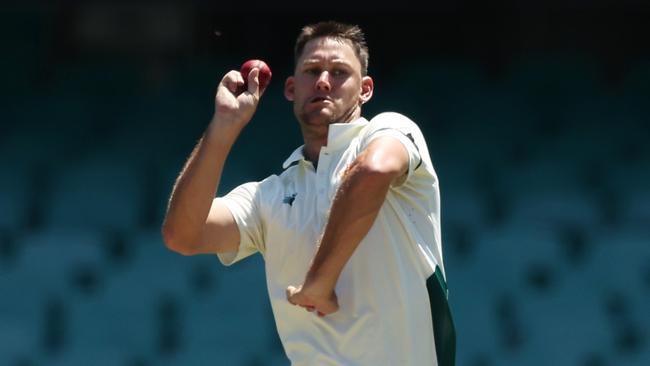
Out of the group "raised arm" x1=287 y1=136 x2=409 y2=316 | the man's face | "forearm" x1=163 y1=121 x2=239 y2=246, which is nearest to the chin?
the man's face

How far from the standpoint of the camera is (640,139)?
10570mm

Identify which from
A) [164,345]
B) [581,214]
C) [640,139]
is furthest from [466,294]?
[640,139]

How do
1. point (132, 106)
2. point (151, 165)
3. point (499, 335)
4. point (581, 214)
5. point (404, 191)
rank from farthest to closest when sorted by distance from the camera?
point (132, 106)
point (151, 165)
point (581, 214)
point (499, 335)
point (404, 191)

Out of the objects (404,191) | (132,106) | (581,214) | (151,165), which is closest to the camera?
(404,191)

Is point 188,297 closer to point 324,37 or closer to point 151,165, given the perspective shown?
point 151,165

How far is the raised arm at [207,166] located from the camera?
3836 mm

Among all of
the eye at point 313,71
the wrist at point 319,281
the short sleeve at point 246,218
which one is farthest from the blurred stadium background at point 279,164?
the wrist at point 319,281

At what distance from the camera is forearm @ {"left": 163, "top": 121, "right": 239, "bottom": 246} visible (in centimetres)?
384

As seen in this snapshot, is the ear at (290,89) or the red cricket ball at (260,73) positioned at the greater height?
the red cricket ball at (260,73)

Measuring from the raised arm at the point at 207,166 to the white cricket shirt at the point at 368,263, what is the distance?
249 millimetres

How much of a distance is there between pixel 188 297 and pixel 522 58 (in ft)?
14.3

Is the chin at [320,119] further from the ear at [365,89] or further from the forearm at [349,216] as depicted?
the forearm at [349,216]

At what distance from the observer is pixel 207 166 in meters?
3.85

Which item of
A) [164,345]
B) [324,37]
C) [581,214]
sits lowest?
[164,345]
